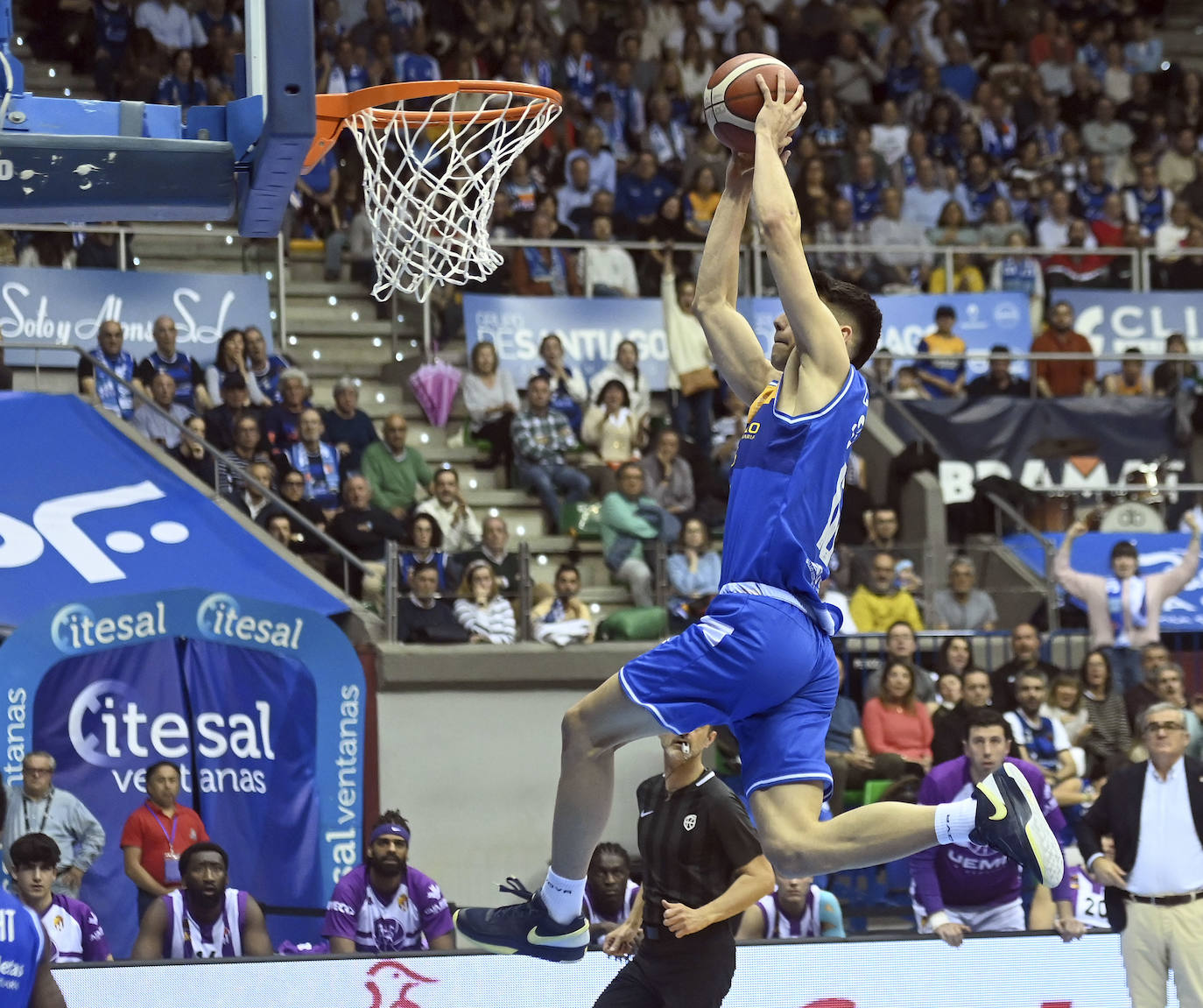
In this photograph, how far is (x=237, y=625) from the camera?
39.7ft

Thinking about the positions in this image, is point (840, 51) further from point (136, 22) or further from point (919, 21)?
point (136, 22)

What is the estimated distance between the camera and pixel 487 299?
15.9 meters

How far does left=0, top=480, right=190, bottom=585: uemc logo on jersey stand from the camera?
12.2 metres

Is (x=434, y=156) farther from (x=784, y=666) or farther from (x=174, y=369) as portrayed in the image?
(x=174, y=369)

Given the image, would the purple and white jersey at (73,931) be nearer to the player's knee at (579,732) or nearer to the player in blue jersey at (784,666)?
the player in blue jersey at (784,666)

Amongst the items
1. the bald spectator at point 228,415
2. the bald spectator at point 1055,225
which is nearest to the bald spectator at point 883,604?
the bald spectator at point 228,415

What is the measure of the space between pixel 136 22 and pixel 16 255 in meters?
3.54

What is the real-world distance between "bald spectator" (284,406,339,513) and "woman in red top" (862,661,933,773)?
14.2 ft

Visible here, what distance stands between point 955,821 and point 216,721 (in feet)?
23.5

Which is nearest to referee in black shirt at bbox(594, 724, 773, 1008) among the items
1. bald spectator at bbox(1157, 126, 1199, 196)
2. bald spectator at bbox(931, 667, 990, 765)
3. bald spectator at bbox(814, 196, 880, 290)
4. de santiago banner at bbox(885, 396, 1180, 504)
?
bald spectator at bbox(931, 667, 990, 765)

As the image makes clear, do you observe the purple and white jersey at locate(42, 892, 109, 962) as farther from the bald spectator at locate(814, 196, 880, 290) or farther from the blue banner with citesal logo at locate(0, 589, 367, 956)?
the bald spectator at locate(814, 196, 880, 290)

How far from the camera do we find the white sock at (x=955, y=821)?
571 cm

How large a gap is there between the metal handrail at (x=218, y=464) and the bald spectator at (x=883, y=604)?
3671 millimetres

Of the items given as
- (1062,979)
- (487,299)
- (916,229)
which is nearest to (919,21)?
(916,229)
